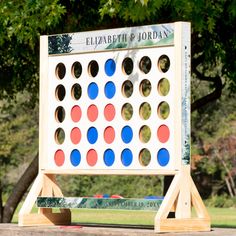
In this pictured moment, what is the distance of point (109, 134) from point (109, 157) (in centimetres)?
29

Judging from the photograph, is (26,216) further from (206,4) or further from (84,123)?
(206,4)

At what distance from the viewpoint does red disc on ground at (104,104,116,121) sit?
11595mm

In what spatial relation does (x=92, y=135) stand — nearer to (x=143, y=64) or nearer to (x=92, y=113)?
(x=92, y=113)

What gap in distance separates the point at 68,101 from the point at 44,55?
732 mm

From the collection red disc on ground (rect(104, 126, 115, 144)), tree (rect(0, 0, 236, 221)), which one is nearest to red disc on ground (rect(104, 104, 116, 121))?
red disc on ground (rect(104, 126, 115, 144))

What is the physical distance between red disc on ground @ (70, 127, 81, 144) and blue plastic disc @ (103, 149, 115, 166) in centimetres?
56

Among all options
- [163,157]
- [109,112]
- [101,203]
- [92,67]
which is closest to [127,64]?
[92,67]

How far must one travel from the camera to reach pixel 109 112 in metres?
11.6

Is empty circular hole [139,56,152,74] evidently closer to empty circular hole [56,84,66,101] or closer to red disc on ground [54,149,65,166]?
empty circular hole [56,84,66,101]

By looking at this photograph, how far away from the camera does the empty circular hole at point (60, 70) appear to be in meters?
12.4

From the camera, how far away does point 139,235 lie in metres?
10.5

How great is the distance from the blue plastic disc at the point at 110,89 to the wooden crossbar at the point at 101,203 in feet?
4.13

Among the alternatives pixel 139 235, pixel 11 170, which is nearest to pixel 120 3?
pixel 139 235

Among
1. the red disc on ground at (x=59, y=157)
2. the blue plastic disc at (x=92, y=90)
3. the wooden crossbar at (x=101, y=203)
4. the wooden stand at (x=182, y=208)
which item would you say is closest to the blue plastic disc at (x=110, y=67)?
the blue plastic disc at (x=92, y=90)
